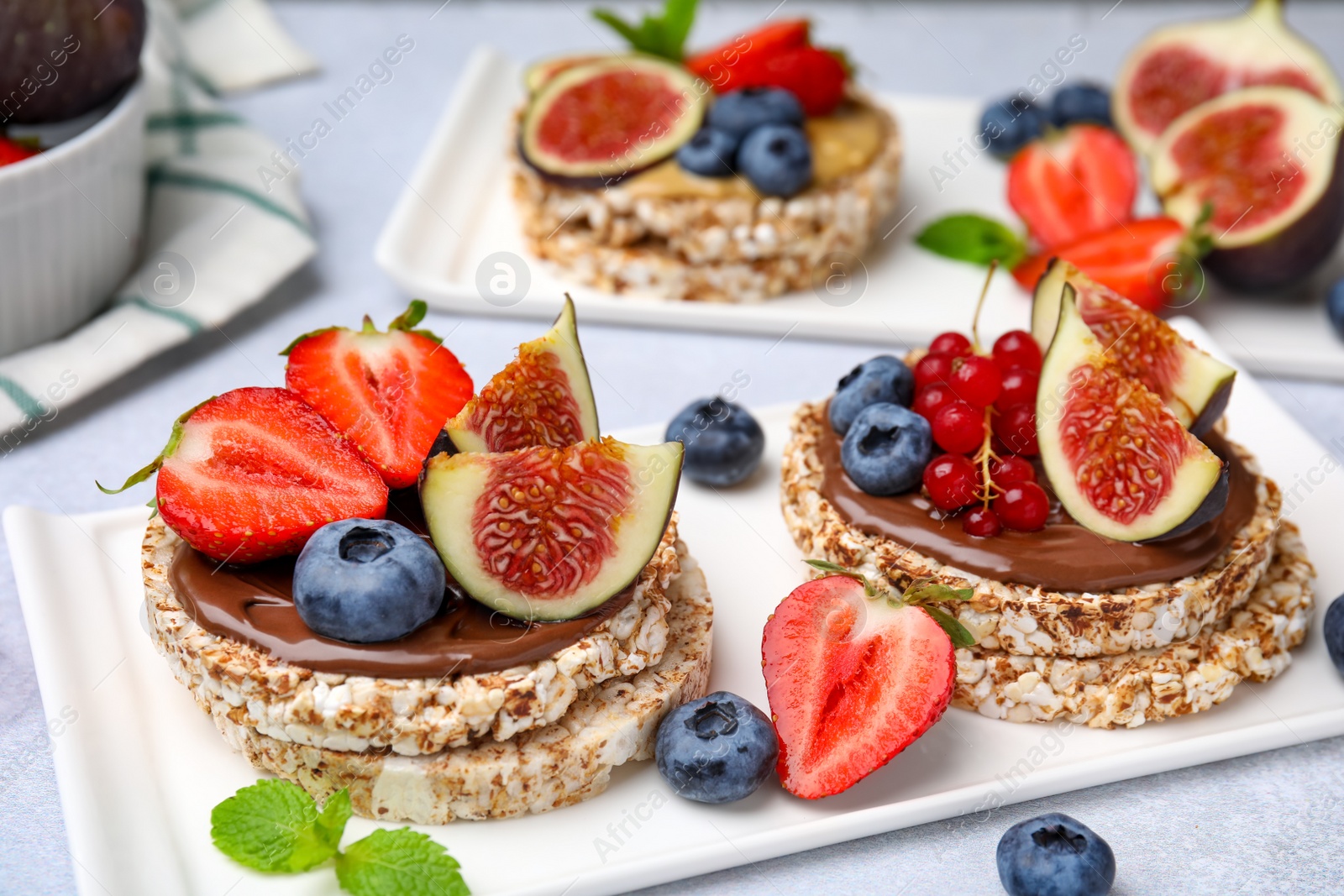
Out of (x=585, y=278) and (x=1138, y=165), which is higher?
(x=1138, y=165)

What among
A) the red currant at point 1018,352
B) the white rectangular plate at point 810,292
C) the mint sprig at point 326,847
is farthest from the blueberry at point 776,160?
the mint sprig at point 326,847

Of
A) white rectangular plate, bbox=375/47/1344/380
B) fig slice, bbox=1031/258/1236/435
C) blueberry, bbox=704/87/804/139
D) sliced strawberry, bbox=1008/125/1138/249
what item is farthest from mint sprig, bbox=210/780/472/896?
sliced strawberry, bbox=1008/125/1138/249

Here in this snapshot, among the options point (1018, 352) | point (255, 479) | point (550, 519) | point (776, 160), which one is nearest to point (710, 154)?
point (776, 160)

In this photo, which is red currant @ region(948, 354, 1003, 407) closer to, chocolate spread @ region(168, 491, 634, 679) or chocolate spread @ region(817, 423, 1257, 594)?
chocolate spread @ region(817, 423, 1257, 594)

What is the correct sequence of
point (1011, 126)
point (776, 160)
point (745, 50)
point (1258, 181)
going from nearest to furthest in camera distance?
point (776, 160), point (1258, 181), point (745, 50), point (1011, 126)

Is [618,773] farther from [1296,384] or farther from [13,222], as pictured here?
[1296,384]

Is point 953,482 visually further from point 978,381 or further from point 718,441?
point 718,441

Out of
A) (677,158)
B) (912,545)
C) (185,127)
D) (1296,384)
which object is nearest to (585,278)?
(677,158)
